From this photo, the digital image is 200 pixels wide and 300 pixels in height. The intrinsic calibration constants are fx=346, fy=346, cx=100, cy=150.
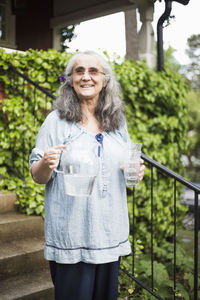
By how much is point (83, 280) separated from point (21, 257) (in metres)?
1.33

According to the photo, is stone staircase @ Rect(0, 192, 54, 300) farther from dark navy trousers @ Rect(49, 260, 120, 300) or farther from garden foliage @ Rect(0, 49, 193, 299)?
dark navy trousers @ Rect(49, 260, 120, 300)

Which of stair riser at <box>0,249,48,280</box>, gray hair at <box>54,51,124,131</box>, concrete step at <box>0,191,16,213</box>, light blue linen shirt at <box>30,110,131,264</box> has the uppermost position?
gray hair at <box>54,51,124,131</box>

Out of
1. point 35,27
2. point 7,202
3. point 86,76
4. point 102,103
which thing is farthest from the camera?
point 35,27

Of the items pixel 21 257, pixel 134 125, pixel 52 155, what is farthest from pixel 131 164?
pixel 134 125

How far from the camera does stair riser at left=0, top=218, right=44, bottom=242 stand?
3.12 m

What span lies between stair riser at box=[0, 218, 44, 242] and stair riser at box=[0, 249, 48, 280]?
35cm

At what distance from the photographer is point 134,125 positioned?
4715 millimetres

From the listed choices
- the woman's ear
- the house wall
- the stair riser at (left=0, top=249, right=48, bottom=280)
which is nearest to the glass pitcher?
the woman's ear

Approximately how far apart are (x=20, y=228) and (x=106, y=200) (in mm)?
1807

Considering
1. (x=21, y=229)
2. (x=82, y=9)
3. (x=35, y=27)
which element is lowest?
(x=21, y=229)

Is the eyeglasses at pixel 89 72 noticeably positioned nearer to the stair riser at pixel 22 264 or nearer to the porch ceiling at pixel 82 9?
the stair riser at pixel 22 264

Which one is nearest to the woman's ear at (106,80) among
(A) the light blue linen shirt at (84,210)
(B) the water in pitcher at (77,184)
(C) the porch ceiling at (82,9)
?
(A) the light blue linen shirt at (84,210)

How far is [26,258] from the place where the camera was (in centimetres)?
287

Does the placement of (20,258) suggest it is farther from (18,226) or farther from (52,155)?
(52,155)
